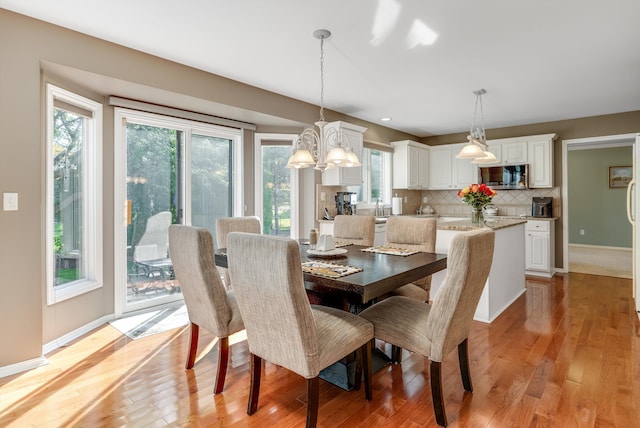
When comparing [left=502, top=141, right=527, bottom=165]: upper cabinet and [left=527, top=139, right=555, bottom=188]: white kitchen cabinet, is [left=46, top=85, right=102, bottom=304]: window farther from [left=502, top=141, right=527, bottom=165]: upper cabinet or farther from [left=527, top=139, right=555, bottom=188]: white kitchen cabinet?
[left=527, top=139, right=555, bottom=188]: white kitchen cabinet

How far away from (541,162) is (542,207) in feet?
2.27

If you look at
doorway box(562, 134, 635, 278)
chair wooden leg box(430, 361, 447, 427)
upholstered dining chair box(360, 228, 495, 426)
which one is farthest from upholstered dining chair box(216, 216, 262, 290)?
doorway box(562, 134, 635, 278)

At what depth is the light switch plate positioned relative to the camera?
2279 millimetres

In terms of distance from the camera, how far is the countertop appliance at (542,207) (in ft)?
17.5

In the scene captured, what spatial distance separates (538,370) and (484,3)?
243 cm

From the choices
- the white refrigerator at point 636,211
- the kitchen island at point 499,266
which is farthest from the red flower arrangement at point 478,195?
the white refrigerator at point 636,211

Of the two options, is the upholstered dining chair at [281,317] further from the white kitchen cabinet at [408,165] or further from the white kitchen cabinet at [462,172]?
the white kitchen cabinet at [462,172]

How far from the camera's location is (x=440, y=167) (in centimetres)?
651

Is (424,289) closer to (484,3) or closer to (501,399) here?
(501,399)

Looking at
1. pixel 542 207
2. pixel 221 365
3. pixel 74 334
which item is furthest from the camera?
pixel 542 207

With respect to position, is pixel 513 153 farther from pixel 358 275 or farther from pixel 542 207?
pixel 358 275

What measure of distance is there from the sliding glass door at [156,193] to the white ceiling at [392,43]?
0.86m

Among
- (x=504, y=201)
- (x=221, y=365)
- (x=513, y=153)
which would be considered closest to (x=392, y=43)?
(x=221, y=365)

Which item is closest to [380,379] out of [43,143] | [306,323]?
[306,323]
